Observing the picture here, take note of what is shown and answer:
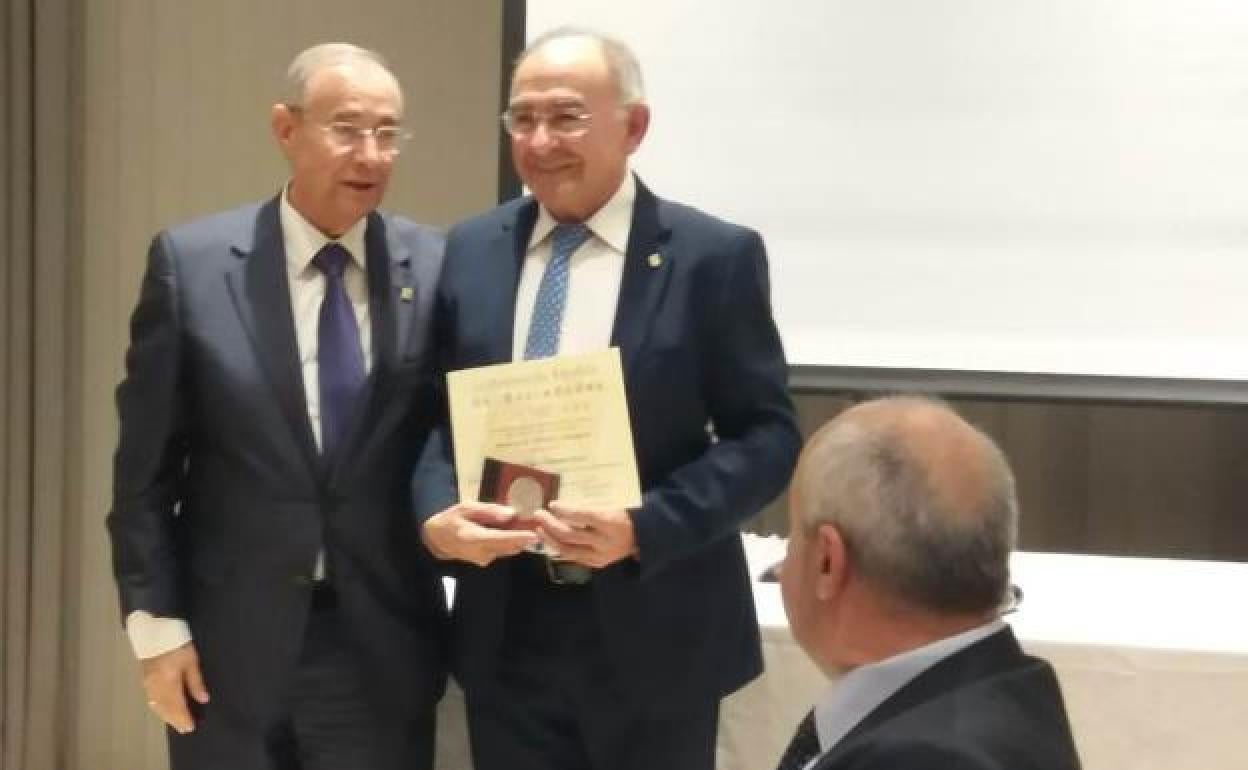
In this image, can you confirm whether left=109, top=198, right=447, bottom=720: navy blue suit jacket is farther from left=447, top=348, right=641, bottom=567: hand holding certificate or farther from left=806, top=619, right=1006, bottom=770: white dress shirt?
left=806, top=619, right=1006, bottom=770: white dress shirt

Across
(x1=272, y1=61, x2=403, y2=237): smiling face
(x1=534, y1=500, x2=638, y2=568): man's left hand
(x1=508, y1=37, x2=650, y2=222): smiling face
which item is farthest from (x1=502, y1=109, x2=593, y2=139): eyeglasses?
(x1=534, y1=500, x2=638, y2=568): man's left hand

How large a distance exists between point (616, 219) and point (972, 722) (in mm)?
979

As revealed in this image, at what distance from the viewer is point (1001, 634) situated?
3.96ft

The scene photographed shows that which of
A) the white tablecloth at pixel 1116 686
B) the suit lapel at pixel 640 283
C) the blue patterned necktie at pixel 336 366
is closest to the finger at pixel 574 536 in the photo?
the suit lapel at pixel 640 283

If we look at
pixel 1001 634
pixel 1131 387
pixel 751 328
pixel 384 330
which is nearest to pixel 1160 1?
pixel 1131 387

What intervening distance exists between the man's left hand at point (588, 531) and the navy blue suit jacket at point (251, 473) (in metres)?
0.29

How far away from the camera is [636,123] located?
1930mm

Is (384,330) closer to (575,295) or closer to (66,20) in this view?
(575,295)

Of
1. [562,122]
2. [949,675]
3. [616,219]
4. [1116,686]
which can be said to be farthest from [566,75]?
[1116,686]

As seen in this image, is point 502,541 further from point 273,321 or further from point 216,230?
point 216,230

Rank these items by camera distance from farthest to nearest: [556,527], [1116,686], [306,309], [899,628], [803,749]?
1. [1116,686]
2. [306,309]
3. [556,527]
4. [803,749]
5. [899,628]

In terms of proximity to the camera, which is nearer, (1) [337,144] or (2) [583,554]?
(2) [583,554]

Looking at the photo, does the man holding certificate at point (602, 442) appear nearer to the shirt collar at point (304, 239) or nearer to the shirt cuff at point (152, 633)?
the shirt collar at point (304, 239)

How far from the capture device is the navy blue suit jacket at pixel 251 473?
6.26 ft
